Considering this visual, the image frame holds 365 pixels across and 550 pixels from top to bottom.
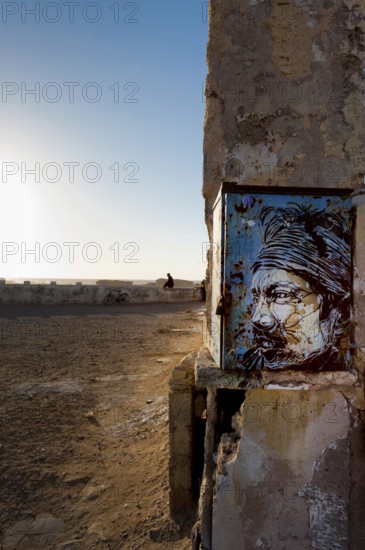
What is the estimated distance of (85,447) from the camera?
340 centimetres

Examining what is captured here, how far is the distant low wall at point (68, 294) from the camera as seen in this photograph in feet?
45.1

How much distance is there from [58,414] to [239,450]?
2720 millimetres

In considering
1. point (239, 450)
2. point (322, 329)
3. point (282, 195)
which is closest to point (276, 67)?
point (282, 195)

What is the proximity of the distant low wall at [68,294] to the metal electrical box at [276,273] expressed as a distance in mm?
12804

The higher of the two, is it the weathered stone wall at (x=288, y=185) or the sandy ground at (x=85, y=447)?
the weathered stone wall at (x=288, y=185)

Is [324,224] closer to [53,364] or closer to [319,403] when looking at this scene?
[319,403]

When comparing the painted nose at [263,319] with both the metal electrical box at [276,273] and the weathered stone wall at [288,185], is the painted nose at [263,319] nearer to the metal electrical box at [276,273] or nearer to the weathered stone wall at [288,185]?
the metal electrical box at [276,273]

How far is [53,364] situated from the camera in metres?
5.75

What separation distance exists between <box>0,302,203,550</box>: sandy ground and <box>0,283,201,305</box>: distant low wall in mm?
7202

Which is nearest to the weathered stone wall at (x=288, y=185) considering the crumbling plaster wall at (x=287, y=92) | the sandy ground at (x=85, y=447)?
the crumbling plaster wall at (x=287, y=92)

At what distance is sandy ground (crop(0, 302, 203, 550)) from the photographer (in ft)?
7.99

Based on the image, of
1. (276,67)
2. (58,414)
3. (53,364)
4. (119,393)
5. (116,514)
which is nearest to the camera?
(276,67)

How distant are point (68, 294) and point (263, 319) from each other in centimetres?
1343

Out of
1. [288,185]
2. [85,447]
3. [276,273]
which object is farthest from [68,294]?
[276,273]
